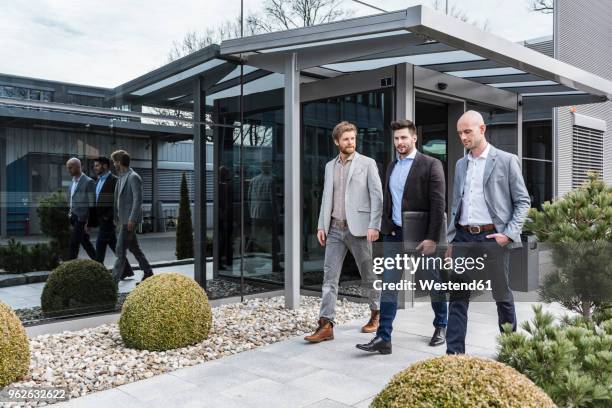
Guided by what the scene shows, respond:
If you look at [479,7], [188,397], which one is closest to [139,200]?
[188,397]

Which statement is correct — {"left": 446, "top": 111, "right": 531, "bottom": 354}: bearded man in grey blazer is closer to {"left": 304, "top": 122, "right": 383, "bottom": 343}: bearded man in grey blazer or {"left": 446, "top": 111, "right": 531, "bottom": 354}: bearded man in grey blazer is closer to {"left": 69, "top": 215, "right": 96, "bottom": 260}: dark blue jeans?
{"left": 304, "top": 122, "right": 383, "bottom": 343}: bearded man in grey blazer

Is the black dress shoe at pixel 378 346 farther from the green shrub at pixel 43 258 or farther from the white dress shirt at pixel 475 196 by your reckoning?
the green shrub at pixel 43 258

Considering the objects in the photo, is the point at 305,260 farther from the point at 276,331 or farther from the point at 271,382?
the point at 271,382

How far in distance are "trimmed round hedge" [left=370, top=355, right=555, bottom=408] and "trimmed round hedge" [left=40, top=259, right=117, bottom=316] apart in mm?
4196

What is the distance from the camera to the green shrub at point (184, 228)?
20.8 ft

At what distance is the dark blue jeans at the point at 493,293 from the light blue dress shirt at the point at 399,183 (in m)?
0.85

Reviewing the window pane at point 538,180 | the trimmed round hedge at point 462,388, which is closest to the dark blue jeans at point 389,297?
the trimmed round hedge at point 462,388

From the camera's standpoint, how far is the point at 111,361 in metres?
4.37

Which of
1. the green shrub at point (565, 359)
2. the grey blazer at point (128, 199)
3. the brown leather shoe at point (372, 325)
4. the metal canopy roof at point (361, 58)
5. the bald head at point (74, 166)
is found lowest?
the brown leather shoe at point (372, 325)

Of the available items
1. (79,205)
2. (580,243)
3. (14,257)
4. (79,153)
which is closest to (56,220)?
(79,205)

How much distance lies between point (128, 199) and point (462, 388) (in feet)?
15.1

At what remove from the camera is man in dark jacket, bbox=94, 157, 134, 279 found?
5547 millimetres

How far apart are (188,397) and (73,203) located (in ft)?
8.47

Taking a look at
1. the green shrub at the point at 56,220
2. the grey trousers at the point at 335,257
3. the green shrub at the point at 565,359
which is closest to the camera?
the green shrub at the point at 565,359
